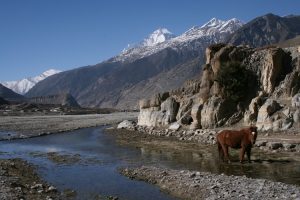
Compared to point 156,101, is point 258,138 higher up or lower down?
lower down

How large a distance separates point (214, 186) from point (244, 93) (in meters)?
30.8

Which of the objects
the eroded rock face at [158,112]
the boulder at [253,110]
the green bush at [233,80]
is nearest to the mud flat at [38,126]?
the eroded rock face at [158,112]

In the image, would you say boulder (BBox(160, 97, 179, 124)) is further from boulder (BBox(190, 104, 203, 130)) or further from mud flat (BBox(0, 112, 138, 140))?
mud flat (BBox(0, 112, 138, 140))

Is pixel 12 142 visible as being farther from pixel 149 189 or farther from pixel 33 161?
pixel 149 189

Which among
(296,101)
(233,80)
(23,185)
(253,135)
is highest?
(233,80)

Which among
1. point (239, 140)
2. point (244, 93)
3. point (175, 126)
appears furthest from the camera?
point (175, 126)

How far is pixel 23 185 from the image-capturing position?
78.6 ft

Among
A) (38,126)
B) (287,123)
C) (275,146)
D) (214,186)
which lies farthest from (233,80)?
(38,126)

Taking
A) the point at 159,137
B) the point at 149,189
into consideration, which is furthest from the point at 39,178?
the point at 159,137

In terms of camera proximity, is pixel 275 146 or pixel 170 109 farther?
pixel 170 109

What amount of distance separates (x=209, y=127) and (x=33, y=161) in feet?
69.1

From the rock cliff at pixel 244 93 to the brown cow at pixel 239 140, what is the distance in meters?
12.0

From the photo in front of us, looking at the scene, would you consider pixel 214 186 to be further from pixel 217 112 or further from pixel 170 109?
pixel 170 109

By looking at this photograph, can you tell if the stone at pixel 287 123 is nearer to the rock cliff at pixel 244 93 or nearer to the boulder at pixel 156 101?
the rock cliff at pixel 244 93
